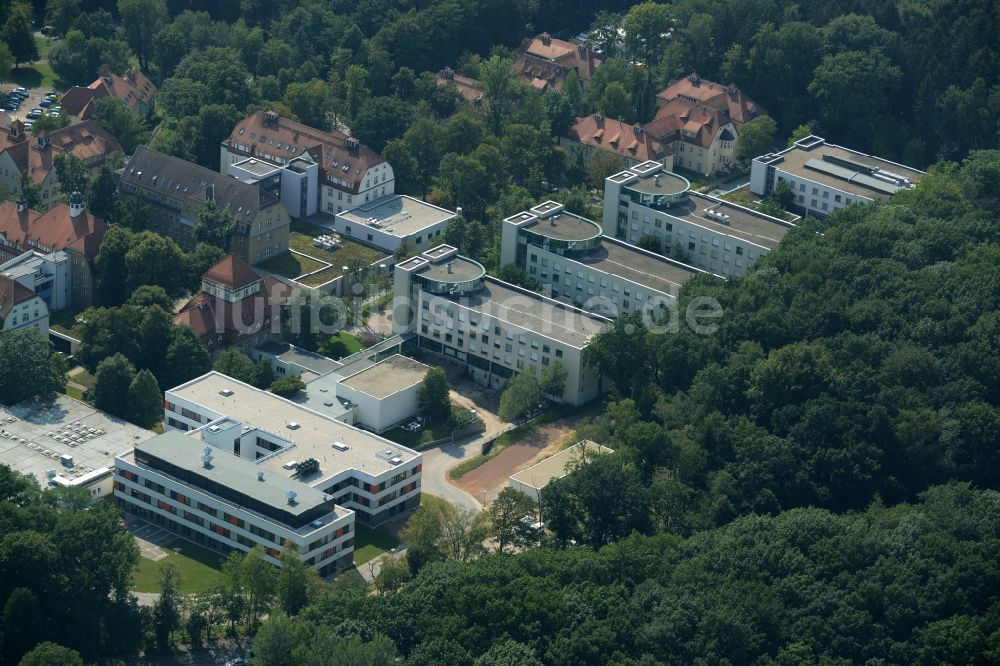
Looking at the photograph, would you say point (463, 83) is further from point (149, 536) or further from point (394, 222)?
point (149, 536)

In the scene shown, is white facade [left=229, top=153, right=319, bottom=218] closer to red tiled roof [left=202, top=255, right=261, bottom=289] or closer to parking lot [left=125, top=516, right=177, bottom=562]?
red tiled roof [left=202, top=255, right=261, bottom=289]

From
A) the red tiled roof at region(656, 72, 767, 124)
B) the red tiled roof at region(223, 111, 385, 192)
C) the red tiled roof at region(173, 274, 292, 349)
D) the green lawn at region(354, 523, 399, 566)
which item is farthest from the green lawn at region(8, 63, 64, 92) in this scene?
the green lawn at region(354, 523, 399, 566)

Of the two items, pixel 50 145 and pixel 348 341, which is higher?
pixel 50 145

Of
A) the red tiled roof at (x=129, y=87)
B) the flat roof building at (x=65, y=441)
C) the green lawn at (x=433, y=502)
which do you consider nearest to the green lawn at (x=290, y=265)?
the flat roof building at (x=65, y=441)

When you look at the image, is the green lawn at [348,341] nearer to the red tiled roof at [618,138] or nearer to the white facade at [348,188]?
the white facade at [348,188]

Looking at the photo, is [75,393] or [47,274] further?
[47,274]

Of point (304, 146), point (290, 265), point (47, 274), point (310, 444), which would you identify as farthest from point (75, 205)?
point (310, 444)
